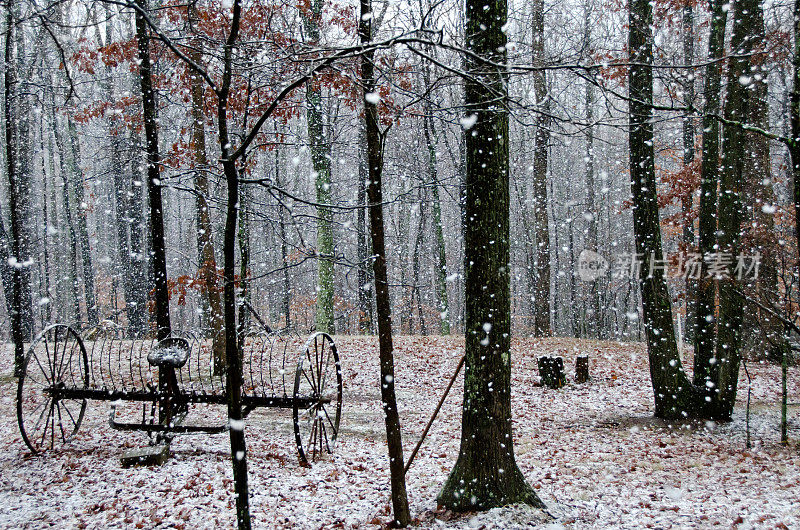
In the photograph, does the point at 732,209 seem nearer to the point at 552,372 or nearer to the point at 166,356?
the point at 552,372

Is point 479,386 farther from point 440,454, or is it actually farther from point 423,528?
point 440,454

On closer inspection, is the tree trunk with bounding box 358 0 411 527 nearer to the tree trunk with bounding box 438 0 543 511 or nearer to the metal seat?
the tree trunk with bounding box 438 0 543 511

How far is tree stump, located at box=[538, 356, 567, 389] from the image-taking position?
34.9 feet

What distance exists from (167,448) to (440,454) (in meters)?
3.59

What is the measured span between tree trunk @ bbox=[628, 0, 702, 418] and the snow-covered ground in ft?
1.54

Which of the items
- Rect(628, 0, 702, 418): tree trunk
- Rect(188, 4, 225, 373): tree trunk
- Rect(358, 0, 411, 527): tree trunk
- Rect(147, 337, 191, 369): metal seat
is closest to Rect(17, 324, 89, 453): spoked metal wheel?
Rect(147, 337, 191, 369): metal seat

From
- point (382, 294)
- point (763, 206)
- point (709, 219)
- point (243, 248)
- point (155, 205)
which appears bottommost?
point (382, 294)

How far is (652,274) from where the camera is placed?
797 centimetres

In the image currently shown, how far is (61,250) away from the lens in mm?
27125

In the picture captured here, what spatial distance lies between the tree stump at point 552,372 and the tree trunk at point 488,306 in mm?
6268

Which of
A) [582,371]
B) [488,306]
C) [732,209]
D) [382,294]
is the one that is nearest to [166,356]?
[382,294]

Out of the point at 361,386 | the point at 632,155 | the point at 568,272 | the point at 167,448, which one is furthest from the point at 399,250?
the point at 167,448

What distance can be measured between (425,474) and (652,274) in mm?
4915

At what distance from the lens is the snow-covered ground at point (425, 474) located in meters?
4.70
